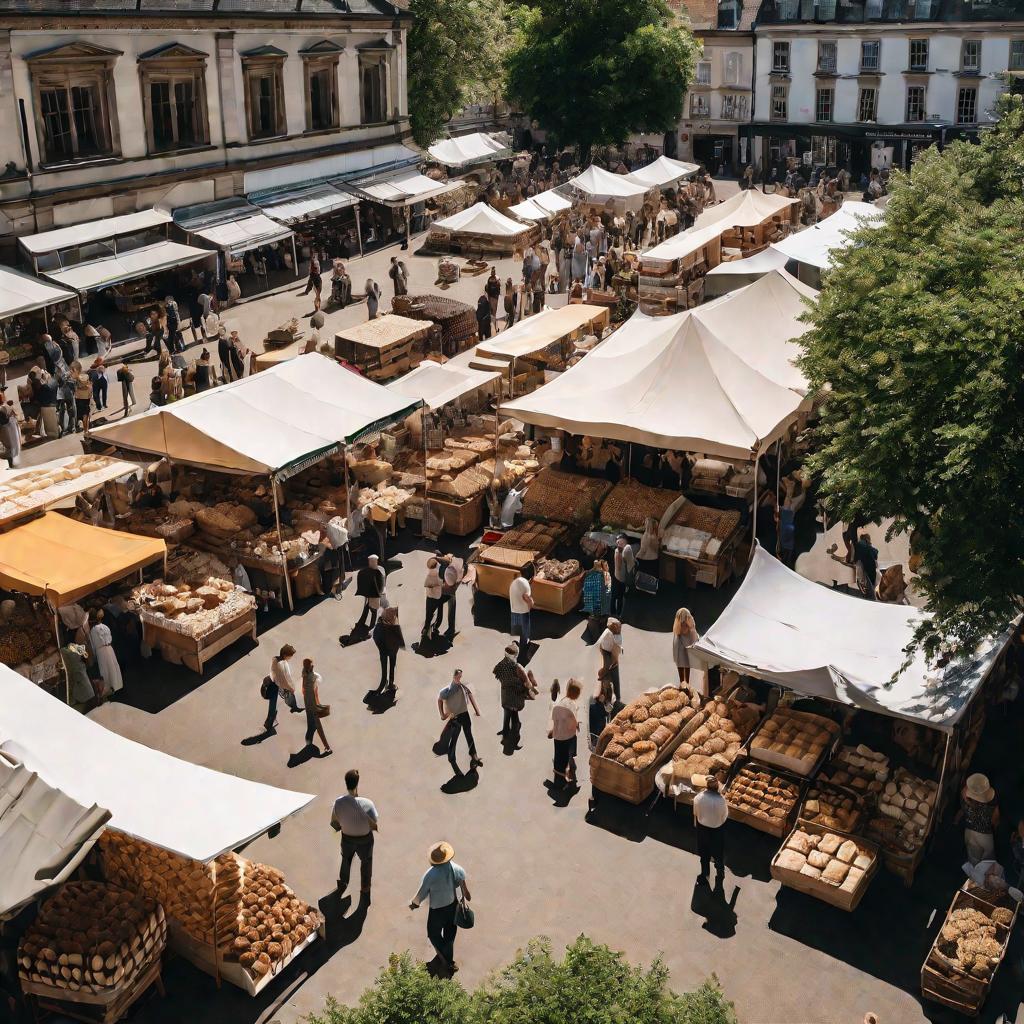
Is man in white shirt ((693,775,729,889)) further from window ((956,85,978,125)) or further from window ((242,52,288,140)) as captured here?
window ((956,85,978,125))

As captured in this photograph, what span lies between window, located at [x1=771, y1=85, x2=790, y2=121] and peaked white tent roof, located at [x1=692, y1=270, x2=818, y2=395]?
1477 inches

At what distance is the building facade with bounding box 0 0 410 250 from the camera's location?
26.3m

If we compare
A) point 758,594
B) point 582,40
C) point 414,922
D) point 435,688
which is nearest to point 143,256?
point 435,688

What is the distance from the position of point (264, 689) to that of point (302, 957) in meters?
3.85

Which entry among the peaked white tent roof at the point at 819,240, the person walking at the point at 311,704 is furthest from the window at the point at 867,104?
the person walking at the point at 311,704

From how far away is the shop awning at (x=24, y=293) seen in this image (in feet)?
78.8

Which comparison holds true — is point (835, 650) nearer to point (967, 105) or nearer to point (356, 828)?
point (356, 828)

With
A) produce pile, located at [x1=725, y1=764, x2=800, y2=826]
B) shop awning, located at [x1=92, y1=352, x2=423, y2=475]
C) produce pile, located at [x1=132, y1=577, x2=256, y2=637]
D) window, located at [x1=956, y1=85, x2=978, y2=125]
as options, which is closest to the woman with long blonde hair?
produce pile, located at [x1=725, y1=764, x2=800, y2=826]

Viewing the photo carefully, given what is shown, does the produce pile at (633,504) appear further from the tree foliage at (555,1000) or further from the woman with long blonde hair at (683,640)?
the tree foliage at (555,1000)

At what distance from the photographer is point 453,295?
3350cm

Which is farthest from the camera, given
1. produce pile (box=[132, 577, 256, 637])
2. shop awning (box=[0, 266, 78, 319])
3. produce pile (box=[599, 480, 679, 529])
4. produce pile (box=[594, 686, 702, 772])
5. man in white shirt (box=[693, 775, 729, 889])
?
shop awning (box=[0, 266, 78, 319])

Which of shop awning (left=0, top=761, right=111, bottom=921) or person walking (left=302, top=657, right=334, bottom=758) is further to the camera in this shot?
person walking (left=302, top=657, right=334, bottom=758)

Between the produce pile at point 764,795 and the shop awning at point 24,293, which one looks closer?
the produce pile at point 764,795

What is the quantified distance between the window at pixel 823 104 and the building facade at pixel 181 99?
78.7 ft
